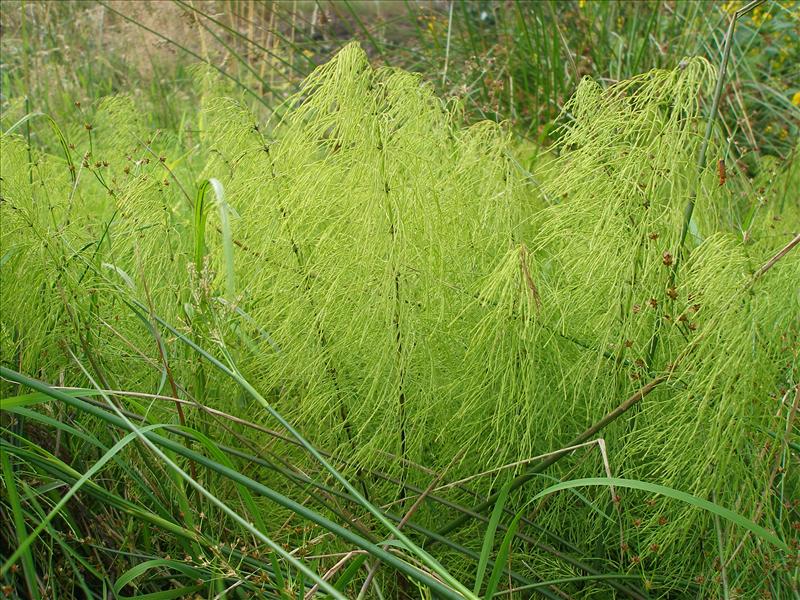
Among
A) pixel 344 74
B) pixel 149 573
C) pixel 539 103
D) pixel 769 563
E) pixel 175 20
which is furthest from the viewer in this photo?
pixel 175 20

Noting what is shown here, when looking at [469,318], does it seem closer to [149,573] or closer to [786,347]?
[786,347]

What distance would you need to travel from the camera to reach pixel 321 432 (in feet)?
5.55

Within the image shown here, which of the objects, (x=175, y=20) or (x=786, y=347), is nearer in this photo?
(x=786, y=347)

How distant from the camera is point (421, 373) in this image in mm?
1615

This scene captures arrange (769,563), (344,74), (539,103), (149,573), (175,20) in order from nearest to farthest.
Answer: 1. (769,563)
2. (344,74)
3. (149,573)
4. (539,103)
5. (175,20)

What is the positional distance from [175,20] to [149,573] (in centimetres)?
355

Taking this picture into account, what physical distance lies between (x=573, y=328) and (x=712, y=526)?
15.9 inches

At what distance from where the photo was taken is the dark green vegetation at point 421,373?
4.70 feet

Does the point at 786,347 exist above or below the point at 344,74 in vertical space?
below

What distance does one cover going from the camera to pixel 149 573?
167 centimetres

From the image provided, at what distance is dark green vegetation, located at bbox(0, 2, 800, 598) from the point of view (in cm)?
143

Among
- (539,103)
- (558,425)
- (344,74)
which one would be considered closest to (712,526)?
(558,425)

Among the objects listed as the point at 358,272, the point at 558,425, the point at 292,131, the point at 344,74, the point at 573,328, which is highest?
the point at 344,74

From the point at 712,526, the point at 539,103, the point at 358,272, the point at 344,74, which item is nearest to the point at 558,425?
the point at 712,526
